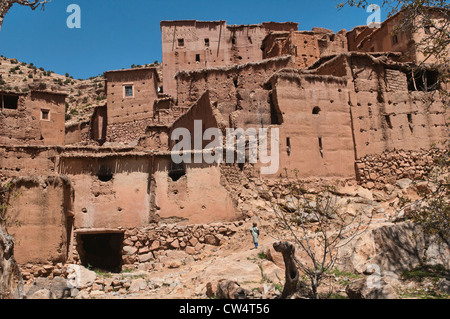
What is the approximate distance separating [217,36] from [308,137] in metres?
16.8

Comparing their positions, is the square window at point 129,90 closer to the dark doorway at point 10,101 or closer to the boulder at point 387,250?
the dark doorway at point 10,101

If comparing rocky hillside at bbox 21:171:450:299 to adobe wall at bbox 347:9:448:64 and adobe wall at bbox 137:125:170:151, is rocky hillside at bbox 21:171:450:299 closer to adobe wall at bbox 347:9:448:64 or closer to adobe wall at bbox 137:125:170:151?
adobe wall at bbox 137:125:170:151

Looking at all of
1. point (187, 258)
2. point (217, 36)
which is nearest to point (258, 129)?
point (187, 258)

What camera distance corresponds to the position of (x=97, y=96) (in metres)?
47.1

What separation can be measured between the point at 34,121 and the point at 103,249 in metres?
12.7

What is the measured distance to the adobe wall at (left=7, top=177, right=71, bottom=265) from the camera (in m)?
12.7

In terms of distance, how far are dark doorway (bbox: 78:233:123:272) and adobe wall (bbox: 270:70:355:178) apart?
7.20 m

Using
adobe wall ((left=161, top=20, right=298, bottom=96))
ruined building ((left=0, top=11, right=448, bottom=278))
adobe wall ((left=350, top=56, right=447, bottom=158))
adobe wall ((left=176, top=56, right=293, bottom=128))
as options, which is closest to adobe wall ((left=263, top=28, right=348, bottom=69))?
ruined building ((left=0, top=11, right=448, bottom=278))

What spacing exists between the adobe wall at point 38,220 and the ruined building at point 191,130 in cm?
3

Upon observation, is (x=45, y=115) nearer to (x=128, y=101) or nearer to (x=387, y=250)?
(x=128, y=101)

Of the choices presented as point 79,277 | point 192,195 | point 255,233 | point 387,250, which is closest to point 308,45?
point 192,195

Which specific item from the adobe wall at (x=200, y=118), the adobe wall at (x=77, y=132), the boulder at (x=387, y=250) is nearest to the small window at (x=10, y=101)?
the adobe wall at (x=77, y=132)

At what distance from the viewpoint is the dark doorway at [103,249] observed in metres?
16.0

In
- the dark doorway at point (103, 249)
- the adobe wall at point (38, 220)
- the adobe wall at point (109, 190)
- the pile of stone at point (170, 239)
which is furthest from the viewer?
the dark doorway at point (103, 249)
